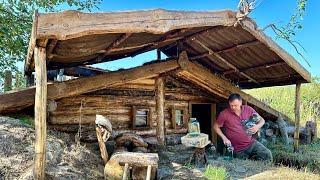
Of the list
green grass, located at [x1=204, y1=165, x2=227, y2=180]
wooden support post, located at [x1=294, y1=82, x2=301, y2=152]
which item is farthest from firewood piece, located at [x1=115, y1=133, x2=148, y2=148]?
wooden support post, located at [x1=294, y1=82, x2=301, y2=152]

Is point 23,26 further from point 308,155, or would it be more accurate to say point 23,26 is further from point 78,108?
point 308,155

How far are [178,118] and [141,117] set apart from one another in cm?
126

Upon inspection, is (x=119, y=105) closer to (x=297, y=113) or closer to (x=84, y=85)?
(x=84, y=85)

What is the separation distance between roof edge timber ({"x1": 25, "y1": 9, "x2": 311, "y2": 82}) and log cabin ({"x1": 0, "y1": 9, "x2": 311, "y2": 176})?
0.04 feet

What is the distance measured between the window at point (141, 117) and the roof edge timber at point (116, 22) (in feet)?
10.4

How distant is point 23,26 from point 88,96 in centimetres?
495

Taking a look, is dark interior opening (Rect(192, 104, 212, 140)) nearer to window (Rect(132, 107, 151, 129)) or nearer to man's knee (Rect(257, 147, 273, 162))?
window (Rect(132, 107, 151, 129))

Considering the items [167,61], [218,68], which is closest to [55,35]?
[167,61]

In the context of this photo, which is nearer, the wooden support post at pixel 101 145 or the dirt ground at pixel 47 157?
the dirt ground at pixel 47 157

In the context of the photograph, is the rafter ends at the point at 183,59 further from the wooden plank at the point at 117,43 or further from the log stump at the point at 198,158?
the log stump at the point at 198,158

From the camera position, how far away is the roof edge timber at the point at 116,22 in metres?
4.80

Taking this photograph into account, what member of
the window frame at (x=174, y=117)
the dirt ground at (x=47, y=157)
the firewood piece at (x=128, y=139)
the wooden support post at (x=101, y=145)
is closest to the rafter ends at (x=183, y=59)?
the window frame at (x=174, y=117)

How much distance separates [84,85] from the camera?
767 centimetres

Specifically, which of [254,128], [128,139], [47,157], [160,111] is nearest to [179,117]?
[160,111]
